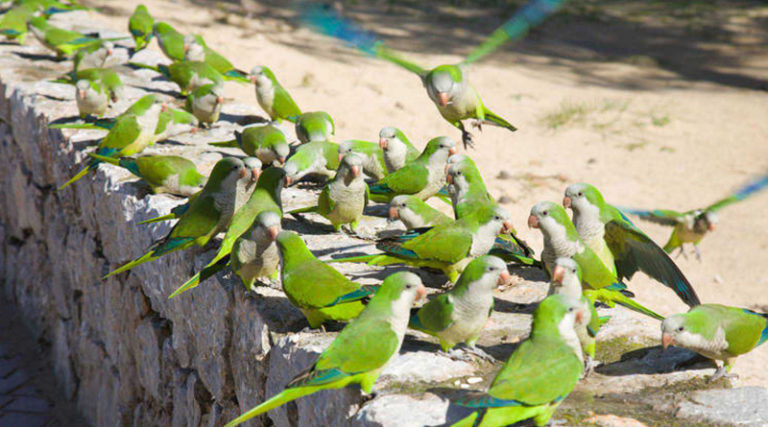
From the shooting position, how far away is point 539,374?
7.23 feet

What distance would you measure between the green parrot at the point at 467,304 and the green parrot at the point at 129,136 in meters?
2.73

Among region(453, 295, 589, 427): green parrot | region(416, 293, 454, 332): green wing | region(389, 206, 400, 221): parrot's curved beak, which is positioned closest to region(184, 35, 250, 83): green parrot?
region(389, 206, 400, 221): parrot's curved beak

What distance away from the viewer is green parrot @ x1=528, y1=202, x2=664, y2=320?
9.78 ft

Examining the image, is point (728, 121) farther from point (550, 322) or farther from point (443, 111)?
point (550, 322)

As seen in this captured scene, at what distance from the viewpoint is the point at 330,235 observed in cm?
382

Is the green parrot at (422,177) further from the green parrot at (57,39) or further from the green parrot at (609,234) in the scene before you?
the green parrot at (57,39)

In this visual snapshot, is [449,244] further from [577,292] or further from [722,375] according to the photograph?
[722,375]

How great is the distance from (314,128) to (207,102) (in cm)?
87

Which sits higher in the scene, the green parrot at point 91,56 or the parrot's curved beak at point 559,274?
the parrot's curved beak at point 559,274

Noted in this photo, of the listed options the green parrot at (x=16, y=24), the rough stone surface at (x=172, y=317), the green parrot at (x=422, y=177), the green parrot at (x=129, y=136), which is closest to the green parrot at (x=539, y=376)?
the rough stone surface at (x=172, y=317)

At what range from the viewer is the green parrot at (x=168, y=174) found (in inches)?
166

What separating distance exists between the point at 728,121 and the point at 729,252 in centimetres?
353

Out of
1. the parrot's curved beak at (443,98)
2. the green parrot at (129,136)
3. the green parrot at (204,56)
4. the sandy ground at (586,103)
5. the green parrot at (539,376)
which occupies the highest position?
the parrot's curved beak at (443,98)

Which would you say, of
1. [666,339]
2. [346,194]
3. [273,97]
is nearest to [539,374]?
[666,339]
